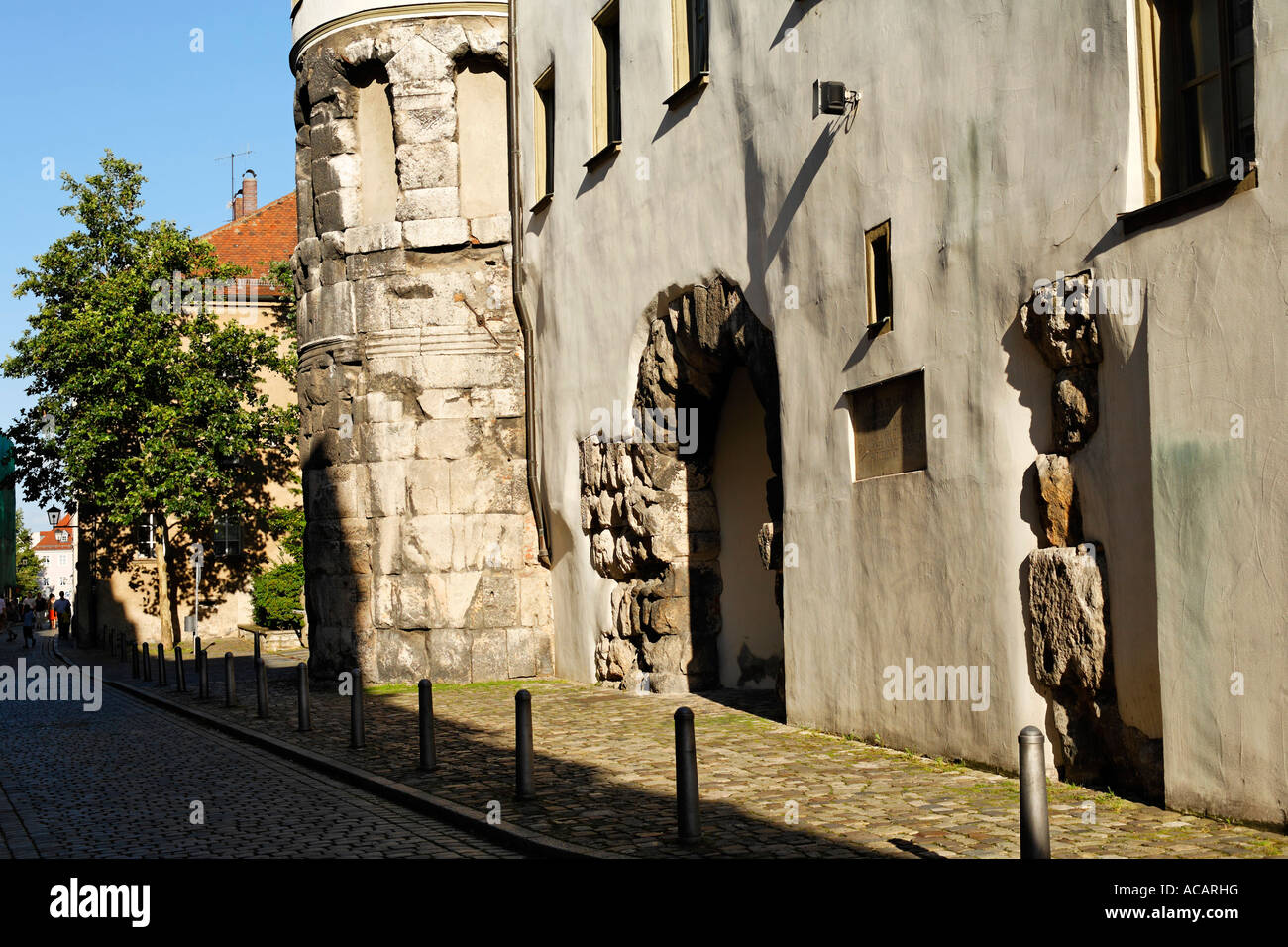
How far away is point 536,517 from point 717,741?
22.9 feet

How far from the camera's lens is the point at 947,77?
9.20 metres

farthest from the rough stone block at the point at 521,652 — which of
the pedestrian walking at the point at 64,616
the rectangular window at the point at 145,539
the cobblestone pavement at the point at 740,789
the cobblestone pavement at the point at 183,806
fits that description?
the pedestrian walking at the point at 64,616

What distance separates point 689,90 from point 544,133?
4.53 m

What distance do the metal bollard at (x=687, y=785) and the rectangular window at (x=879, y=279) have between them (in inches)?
157

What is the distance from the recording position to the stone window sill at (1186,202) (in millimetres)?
6797

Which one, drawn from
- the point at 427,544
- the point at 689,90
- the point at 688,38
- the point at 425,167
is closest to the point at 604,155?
the point at 688,38

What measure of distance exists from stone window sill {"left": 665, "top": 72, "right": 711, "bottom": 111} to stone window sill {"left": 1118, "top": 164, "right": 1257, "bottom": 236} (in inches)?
231

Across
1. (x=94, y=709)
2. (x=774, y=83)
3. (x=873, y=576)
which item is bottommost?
(x=94, y=709)

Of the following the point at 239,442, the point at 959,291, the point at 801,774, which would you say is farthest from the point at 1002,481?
the point at 239,442

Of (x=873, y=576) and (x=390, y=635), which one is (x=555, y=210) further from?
(x=873, y=576)

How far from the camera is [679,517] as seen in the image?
14641 millimetres

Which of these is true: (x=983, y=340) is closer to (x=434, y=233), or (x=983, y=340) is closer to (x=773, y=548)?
(x=773, y=548)

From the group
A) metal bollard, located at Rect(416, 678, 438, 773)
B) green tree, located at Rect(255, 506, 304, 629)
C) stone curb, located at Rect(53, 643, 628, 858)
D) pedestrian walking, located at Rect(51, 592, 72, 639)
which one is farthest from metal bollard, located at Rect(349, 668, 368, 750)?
pedestrian walking, located at Rect(51, 592, 72, 639)

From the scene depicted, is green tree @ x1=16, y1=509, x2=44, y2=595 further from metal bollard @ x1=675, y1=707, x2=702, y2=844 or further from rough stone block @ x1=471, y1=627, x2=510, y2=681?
metal bollard @ x1=675, y1=707, x2=702, y2=844
